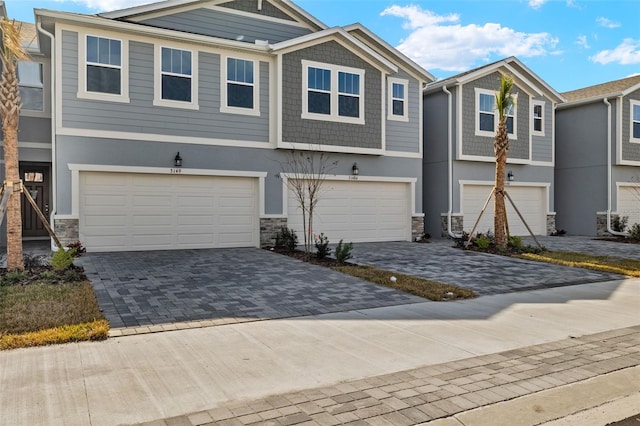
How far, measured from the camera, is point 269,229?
49.0 feet

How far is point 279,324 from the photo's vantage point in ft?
21.1

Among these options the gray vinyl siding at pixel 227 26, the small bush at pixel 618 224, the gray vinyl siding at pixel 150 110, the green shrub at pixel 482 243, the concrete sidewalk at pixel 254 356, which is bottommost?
the concrete sidewalk at pixel 254 356

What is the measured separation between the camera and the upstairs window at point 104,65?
1275 centimetres

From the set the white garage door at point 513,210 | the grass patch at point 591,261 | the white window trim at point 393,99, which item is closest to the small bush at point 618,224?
the white garage door at point 513,210

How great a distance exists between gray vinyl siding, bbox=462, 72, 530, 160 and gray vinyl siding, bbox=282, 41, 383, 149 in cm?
399

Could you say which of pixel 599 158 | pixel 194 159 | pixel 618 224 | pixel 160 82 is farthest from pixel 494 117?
pixel 160 82

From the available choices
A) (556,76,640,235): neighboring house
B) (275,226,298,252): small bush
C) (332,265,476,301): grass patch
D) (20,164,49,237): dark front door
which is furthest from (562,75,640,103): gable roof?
(20,164,49,237): dark front door

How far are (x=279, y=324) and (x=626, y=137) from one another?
20.3 meters

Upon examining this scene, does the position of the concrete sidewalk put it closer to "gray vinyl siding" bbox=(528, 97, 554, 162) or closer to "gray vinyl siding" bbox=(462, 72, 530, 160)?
"gray vinyl siding" bbox=(462, 72, 530, 160)

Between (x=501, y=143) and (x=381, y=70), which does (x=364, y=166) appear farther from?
(x=501, y=143)

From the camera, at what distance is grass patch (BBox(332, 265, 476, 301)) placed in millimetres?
8359

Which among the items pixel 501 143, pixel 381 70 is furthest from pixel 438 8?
pixel 501 143

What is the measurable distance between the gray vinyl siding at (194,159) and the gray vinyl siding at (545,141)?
23.0ft

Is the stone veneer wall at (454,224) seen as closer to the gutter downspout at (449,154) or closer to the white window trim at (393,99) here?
the gutter downspout at (449,154)
